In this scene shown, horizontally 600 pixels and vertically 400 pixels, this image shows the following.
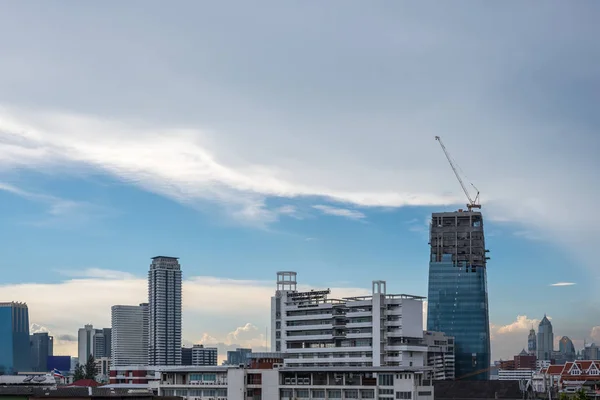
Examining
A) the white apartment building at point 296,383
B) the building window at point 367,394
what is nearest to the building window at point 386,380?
the white apartment building at point 296,383

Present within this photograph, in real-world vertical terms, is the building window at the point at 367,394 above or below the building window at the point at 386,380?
below

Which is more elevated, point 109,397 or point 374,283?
point 374,283

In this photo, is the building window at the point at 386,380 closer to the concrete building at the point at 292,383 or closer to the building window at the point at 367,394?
the concrete building at the point at 292,383

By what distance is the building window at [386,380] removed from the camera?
167125mm

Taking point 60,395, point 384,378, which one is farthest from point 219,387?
point 60,395

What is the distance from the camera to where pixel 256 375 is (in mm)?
182625

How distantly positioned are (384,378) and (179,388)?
148 feet

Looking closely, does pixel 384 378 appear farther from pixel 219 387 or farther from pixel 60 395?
pixel 60 395

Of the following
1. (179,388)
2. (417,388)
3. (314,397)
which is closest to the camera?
(417,388)

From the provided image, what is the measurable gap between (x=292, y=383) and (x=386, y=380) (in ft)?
69.3

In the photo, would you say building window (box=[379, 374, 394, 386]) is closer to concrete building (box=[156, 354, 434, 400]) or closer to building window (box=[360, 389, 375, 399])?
concrete building (box=[156, 354, 434, 400])

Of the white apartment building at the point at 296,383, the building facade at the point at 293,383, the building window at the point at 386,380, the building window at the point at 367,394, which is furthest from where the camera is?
the building window at the point at 367,394

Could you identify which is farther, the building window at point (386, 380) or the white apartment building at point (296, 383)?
the building window at point (386, 380)

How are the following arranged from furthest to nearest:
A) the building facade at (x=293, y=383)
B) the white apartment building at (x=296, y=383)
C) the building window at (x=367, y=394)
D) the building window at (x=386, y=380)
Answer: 1. the building window at (x=367, y=394)
2. the building window at (x=386, y=380)
3. the building facade at (x=293, y=383)
4. the white apartment building at (x=296, y=383)
